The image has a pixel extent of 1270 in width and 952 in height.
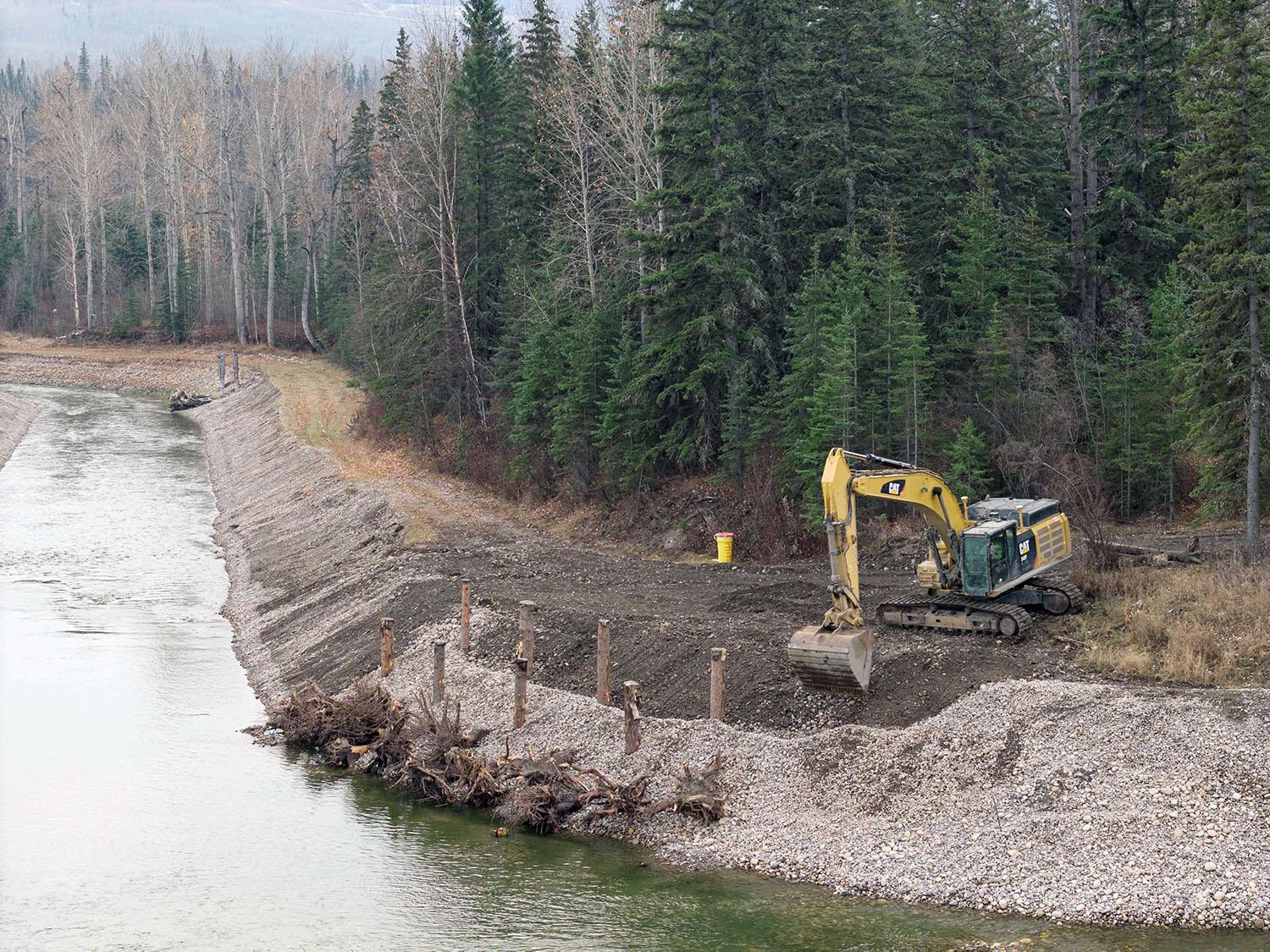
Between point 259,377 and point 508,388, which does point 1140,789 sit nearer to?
point 508,388

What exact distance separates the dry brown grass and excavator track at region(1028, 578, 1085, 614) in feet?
1.24

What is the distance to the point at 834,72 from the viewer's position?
4088cm

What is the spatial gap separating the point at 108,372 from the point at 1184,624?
84382 millimetres

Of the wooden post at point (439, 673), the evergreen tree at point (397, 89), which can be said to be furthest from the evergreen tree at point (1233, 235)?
the evergreen tree at point (397, 89)

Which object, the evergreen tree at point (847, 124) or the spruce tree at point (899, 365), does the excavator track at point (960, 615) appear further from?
the evergreen tree at point (847, 124)

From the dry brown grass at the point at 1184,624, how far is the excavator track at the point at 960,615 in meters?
1.41

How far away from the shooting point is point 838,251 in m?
40.9

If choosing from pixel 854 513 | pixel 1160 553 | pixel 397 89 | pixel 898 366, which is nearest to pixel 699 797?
pixel 854 513

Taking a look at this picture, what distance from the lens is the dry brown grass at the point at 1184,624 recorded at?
22.6 metres

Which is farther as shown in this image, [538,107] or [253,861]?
[538,107]

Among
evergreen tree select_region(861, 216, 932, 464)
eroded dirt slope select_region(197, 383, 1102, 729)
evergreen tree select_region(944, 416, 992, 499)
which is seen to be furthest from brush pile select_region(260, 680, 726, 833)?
evergreen tree select_region(861, 216, 932, 464)

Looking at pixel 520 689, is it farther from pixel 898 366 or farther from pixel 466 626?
pixel 898 366

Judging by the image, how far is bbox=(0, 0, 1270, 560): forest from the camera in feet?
111

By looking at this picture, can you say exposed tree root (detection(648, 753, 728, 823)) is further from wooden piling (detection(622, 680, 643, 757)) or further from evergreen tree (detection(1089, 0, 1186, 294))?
evergreen tree (detection(1089, 0, 1186, 294))
